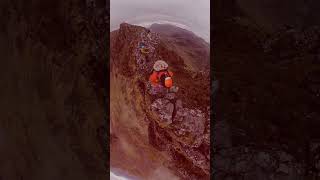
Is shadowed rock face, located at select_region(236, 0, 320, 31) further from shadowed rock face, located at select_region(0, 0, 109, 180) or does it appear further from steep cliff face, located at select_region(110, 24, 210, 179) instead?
shadowed rock face, located at select_region(0, 0, 109, 180)

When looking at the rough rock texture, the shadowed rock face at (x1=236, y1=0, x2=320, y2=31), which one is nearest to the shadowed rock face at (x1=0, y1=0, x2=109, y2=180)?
the rough rock texture

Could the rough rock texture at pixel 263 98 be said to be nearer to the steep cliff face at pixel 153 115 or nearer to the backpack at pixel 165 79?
the steep cliff face at pixel 153 115

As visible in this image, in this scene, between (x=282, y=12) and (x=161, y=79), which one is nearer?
(x=282, y=12)

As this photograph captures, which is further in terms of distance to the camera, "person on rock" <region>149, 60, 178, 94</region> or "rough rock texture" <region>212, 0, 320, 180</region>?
"person on rock" <region>149, 60, 178, 94</region>

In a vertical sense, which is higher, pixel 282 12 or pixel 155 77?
pixel 282 12

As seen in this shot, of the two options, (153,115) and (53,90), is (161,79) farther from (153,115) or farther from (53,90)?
(53,90)

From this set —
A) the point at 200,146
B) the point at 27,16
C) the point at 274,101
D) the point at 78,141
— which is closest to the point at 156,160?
the point at 200,146

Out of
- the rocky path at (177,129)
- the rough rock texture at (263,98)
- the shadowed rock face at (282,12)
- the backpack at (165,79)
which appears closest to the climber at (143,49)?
the rocky path at (177,129)

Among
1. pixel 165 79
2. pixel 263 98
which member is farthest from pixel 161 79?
pixel 263 98
